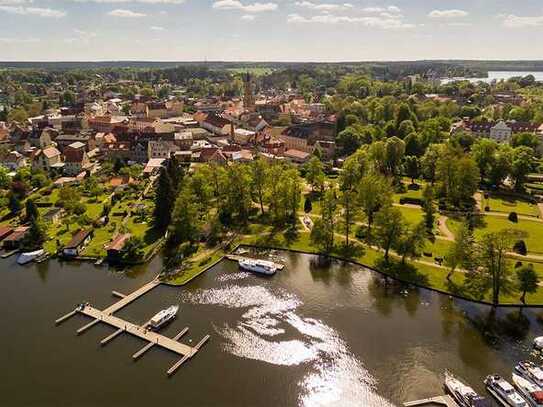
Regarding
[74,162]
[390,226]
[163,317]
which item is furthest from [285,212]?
[74,162]

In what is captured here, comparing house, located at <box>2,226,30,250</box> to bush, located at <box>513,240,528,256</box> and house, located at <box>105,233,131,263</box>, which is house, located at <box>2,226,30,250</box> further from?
bush, located at <box>513,240,528,256</box>

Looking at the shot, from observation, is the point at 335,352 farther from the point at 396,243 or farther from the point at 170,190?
the point at 170,190

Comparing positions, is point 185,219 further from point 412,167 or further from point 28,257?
point 412,167

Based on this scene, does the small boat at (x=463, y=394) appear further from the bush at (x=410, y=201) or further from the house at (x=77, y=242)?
the house at (x=77, y=242)

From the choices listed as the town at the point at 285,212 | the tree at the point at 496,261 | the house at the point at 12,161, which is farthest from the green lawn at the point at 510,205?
the house at the point at 12,161

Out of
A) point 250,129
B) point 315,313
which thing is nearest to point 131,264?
point 315,313
